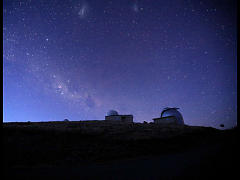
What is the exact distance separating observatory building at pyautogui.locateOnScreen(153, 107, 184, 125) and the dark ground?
1214 cm

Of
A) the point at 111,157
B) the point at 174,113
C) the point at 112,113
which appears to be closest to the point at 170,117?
the point at 174,113

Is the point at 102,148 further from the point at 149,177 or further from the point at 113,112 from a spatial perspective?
the point at 113,112

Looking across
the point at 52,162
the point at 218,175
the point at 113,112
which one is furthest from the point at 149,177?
the point at 113,112

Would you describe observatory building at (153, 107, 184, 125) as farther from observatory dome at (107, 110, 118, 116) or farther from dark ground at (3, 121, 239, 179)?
dark ground at (3, 121, 239, 179)

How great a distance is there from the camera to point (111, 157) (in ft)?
19.8

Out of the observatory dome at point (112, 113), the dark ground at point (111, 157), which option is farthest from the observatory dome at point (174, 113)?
the dark ground at point (111, 157)

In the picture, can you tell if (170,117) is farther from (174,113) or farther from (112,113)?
(112,113)

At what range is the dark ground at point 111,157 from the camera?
341 cm

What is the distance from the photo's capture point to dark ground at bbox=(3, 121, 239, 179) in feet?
11.2

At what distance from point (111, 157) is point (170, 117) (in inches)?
763

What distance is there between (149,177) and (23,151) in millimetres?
7057

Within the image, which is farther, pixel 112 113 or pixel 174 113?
pixel 112 113

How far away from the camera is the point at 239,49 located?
368cm

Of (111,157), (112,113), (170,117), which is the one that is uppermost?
(112,113)
